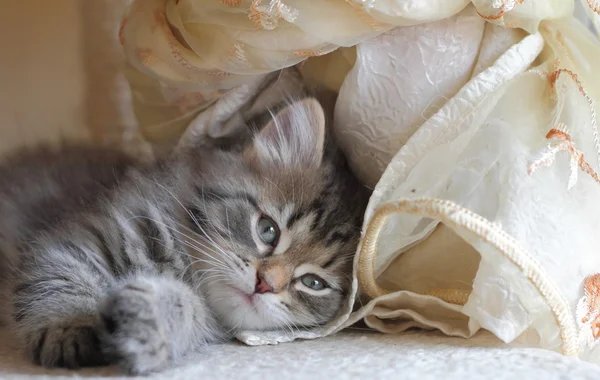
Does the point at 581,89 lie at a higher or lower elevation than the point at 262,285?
higher

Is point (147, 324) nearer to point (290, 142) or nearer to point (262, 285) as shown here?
point (262, 285)

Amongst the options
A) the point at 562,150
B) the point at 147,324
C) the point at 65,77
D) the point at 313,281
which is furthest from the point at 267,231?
the point at 65,77

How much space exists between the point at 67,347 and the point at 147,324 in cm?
13

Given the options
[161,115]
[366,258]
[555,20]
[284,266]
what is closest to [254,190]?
[284,266]

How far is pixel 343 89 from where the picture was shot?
1.21 metres

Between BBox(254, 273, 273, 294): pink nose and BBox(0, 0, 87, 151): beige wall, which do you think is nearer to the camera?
BBox(254, 273, 273, 294): pink nose

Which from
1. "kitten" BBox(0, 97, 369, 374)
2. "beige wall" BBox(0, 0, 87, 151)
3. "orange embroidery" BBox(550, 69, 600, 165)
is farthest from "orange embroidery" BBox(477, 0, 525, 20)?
"beige wall" BBox(0, 0, 87, 151)

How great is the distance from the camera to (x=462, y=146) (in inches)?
41.8

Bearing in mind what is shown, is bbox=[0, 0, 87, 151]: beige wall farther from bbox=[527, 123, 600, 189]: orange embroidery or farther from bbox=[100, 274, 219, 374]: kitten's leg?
bbox=[527, 123, 600, 189]: orange embroidery

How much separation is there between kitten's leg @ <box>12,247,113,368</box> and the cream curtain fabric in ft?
0.91

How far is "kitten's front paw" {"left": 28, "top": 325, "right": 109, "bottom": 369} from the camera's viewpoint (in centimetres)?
92

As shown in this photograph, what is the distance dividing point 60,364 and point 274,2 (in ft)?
2.28

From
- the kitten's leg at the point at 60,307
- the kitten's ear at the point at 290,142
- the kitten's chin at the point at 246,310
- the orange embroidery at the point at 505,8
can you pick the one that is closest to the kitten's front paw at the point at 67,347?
the kitten's leg at the point at 60,307

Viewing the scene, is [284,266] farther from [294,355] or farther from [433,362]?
[433,362]
